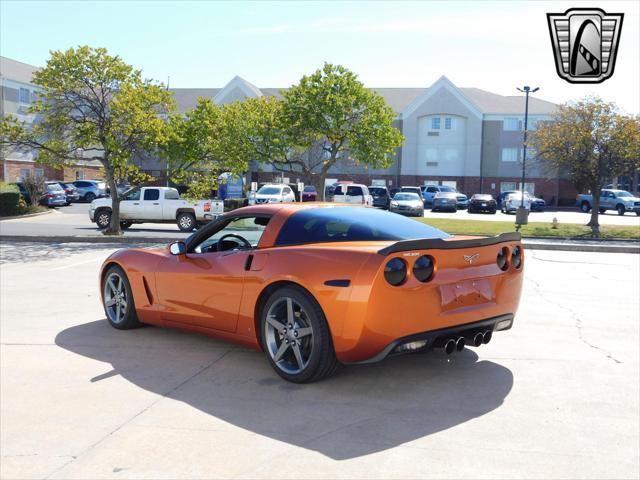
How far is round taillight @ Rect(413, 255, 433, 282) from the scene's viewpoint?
182 inches

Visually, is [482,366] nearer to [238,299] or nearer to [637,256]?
[238,299]

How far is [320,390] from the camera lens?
15.9ft

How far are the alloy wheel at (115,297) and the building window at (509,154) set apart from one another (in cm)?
5828

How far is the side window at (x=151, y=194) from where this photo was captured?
25219 mm

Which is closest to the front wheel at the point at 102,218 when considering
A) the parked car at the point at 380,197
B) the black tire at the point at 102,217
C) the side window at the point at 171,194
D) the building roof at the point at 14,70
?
the black tire at the point at 102,217

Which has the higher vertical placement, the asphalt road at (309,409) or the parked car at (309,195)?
the parked car at (309,195)

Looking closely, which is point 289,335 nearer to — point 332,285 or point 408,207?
point 332,285

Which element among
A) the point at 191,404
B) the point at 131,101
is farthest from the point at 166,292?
the point at 131,101

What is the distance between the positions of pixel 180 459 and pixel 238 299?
190 cm

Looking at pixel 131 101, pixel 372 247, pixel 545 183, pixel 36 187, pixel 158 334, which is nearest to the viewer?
pixel 372 247

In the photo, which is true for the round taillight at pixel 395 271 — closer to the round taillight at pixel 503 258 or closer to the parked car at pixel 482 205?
the round taillight at pixel 503 258

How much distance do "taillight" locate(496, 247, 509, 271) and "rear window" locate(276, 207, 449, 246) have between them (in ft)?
2.01

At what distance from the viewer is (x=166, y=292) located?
620 centimetres
